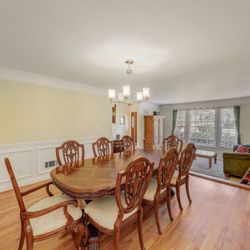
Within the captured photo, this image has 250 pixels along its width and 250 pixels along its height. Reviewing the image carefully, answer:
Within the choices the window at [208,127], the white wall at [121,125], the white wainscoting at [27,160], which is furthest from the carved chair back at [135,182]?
the window at [208,127]

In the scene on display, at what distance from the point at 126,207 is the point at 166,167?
710 millimetres

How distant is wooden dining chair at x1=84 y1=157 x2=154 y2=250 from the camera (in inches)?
53.4

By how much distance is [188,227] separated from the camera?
1994 mm

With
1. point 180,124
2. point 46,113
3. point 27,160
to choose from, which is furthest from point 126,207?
point 180,124

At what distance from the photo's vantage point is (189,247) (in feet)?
5.50

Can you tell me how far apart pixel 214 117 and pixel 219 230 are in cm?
557

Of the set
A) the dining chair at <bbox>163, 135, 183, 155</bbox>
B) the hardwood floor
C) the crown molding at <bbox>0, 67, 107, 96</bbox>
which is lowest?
the hardwood floor

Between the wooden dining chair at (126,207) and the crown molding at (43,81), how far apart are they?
2844 mm

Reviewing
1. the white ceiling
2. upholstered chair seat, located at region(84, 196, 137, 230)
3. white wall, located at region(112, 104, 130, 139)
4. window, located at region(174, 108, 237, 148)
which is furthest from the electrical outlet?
window, located at region(174, 108, 237, 148)

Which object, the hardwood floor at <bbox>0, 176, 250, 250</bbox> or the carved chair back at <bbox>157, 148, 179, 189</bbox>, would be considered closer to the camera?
the hardwood floor at <bbox>0, 176, 250, 250</bbox>

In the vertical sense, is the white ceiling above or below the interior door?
above

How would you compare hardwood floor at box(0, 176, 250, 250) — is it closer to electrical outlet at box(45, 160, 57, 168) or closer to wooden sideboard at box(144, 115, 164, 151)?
electrical outlet at box(45, 160, 57, 168)

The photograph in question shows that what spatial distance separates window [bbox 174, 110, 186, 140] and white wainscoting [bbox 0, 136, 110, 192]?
228 inches

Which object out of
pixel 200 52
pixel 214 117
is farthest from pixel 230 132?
pixel 200 52
